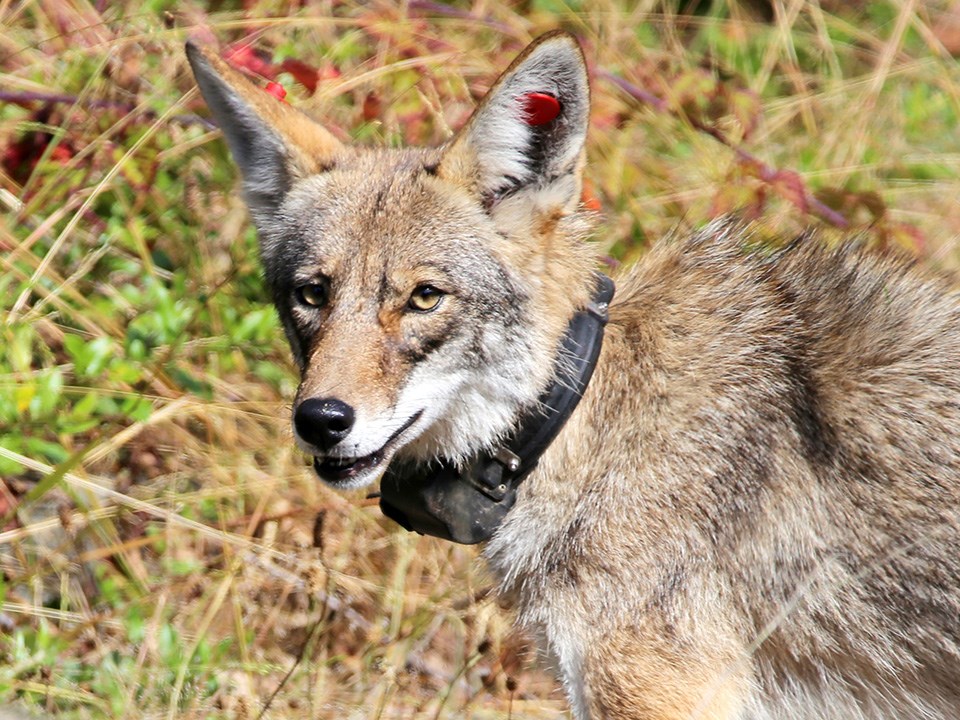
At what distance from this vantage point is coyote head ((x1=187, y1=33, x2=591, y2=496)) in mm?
3127

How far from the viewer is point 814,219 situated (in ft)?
18.5

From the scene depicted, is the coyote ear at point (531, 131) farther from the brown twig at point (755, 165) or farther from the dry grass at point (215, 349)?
the brown twig at point (755, 165)

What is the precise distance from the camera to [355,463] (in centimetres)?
314

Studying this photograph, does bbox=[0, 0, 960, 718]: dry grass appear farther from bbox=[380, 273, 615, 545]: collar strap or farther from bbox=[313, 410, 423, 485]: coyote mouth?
bbox=[313, 410, 423, 485]: coyote mouth

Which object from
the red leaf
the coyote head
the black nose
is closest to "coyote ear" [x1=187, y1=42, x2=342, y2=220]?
the coyote head

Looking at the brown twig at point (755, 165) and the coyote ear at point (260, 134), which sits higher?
the coyote ear at point (260, 134)

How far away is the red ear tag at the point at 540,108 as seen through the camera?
3.26 meters

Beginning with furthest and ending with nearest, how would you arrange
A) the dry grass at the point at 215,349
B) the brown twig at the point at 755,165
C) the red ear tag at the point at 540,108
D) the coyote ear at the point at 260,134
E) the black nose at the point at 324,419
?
the brown twig at the point at 755,165, the dry grass at the point at 215,349, the coyote ear at the point at 260,134, the red ear tag at the point at 540,108, the black nose at the point at 324,419

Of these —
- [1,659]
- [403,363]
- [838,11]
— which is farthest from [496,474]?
[838,11]

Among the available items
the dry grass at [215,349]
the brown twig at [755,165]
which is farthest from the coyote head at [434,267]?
the brown twig at [755,165]

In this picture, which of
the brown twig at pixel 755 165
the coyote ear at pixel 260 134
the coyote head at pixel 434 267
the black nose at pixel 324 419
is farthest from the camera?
the brown twig at pixel 755 165

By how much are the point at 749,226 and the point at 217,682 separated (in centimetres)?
253

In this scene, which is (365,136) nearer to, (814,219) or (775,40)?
(814,219)

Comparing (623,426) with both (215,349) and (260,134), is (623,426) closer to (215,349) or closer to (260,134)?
(260,134)
